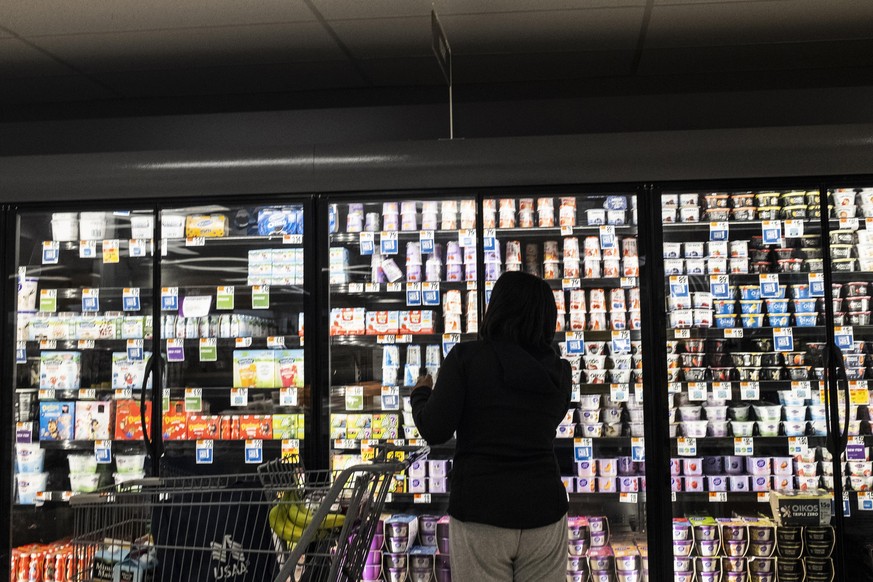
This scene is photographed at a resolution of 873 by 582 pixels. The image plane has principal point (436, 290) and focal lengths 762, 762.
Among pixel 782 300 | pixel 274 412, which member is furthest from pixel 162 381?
pixel 782 300

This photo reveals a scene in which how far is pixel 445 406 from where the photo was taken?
219cm

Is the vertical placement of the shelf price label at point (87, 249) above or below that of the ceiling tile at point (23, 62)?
below

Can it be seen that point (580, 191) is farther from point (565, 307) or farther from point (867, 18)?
point (867, 18)

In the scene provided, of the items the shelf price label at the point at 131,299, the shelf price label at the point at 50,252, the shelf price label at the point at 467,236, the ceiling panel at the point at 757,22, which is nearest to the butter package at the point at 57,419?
the shelf price label at the point at 131,299

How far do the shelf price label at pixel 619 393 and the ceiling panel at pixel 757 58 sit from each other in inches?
70.4

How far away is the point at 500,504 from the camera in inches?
85.2

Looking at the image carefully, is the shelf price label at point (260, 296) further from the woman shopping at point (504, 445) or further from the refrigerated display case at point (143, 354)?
the woman shopping at point (504, 445)

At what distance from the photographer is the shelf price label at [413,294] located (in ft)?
12.5

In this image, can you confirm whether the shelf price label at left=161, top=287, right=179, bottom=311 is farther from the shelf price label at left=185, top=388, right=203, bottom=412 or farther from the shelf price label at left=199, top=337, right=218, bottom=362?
the shelf price label at left=185, top=388, right=203, bottom=412

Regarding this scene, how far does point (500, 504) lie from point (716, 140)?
2026 millimetres

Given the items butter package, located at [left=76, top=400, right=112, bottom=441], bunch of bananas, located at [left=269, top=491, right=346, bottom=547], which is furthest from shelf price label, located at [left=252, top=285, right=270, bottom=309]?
bunch of bananas, located at [left=269, top=491, right=346, bottom=547]

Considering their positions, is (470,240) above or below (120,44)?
below

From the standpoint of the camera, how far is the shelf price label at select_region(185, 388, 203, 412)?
12.8 feet

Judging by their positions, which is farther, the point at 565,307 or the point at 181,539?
the point at 565,307
